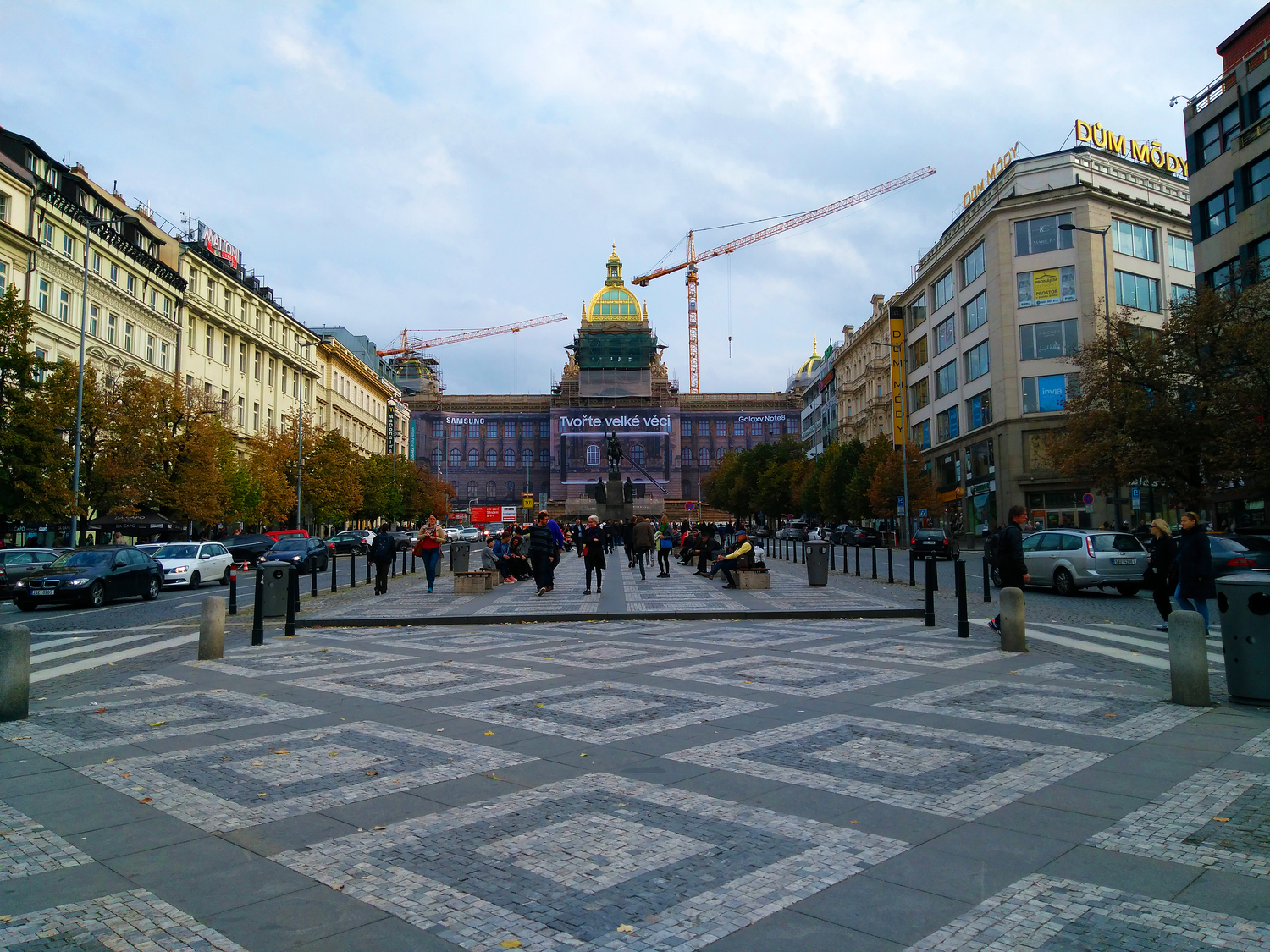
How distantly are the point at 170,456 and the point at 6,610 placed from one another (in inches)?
859

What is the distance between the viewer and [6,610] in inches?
867

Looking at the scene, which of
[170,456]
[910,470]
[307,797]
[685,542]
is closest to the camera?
[307,797]

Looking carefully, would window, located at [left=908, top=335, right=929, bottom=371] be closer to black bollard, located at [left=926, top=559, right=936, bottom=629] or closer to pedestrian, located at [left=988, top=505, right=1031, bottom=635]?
black bollard, located at [left=926, top=559, right=936, bottom=629]

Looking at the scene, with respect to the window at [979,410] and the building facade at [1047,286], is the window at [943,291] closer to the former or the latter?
the building facade at [1047,286]

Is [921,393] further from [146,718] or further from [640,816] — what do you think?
[640,816]

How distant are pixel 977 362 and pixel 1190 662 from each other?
52.9m

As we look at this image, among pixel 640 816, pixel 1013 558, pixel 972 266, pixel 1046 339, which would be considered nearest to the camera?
pixel 640 816

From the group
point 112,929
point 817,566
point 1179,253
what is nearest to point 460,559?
point 817,566

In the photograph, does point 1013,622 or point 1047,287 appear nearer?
point 1013,622

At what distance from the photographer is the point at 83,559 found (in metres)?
22.5

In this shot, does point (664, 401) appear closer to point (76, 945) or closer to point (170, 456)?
point (170, 456)

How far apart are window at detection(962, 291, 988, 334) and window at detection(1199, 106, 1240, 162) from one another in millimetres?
18577

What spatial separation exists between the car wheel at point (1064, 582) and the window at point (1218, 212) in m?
22.0

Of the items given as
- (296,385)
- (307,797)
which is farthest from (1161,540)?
(296,385)
